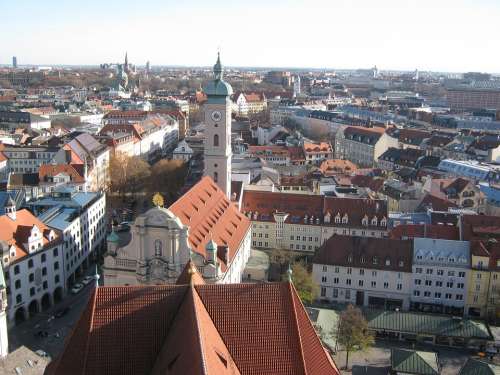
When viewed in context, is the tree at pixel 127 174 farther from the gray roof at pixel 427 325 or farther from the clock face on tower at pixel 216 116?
the gray roof at pixel 427 325

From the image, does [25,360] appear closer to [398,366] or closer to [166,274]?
[166,274]

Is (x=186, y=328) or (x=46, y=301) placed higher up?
(x=186, y=328)

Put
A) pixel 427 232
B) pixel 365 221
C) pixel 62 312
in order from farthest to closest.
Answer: pixel 365 221 → pixel 427 232 → pixel 62 312

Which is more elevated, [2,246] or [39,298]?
[2,246]

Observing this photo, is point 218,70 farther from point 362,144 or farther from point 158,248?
point 362,144

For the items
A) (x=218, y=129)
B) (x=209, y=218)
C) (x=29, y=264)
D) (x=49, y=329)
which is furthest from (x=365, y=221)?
(x=29, y=264)

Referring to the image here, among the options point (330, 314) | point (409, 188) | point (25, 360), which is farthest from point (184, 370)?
point (409, 188)
